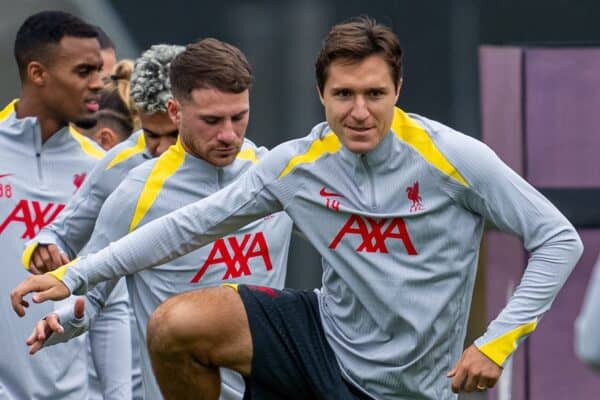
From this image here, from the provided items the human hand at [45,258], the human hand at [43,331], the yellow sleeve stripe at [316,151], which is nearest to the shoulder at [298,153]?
the yellow sleeve stripe at [316,151]

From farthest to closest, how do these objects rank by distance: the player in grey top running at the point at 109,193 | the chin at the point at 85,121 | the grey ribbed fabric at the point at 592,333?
the chin at the point at 85,121 < the player in grey top running at the point at 109,193 < the grey ribbed fabric at the point at 592,333

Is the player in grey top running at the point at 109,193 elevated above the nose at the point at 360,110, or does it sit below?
below

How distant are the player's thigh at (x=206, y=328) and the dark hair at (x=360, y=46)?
0.73 m

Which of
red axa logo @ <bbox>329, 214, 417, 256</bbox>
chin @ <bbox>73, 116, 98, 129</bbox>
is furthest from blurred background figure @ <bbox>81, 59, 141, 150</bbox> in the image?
red axa logo @ <bbox>329, 214, 417, 256</bbox>

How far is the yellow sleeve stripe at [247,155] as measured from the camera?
20.9 ft

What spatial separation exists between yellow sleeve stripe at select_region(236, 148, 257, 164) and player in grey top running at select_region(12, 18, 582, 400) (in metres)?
0.67

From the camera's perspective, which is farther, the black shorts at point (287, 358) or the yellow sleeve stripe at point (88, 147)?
the yellow sleeve stripe at point (88, 147)

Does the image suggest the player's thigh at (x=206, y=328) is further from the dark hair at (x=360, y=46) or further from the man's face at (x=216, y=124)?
the dark hair at (x=360, y=46)

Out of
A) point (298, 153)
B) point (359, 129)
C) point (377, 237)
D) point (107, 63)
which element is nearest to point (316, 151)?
point (298, 153)

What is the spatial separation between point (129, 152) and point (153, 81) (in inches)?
11.2

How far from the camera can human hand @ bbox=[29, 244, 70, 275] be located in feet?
20.2

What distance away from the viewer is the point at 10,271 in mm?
7070

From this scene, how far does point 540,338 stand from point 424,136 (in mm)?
3498

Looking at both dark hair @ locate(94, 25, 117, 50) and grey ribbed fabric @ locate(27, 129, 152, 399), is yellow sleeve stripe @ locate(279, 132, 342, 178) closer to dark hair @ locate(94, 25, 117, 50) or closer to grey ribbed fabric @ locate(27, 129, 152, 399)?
grey ribbed fabric @ locate(27, 129, 152, 399)
